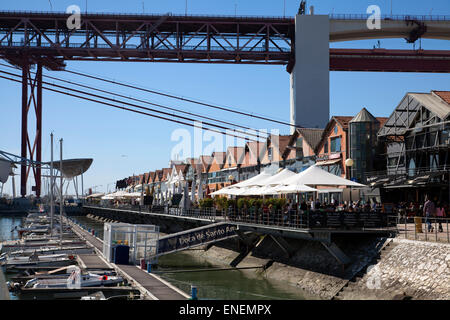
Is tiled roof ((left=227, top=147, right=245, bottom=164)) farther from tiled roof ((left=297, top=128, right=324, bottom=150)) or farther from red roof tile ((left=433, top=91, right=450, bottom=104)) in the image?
red roof tile ((left=433, top=91, right=450, bottom=104))

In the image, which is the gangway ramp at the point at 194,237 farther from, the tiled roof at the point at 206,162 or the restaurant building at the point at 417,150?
the tiled roof at the point at 206,162

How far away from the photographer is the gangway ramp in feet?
101

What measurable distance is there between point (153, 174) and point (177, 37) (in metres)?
68.7

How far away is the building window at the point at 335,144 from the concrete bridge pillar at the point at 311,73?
49.1 ft

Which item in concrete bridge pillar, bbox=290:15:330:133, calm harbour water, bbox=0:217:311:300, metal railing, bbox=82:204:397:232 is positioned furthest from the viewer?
concrete bridge pillar, bbox=290:15:330:133

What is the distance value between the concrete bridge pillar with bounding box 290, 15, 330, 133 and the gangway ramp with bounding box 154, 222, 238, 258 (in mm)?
28654

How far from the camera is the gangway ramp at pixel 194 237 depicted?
101ft

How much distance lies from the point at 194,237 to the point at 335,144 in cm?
1657

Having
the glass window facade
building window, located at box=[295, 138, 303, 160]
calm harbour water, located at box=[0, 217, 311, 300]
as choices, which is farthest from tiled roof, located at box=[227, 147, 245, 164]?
calm harbour water, located at box=[0, 217, 311, 300]

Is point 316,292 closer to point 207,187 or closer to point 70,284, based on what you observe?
point 70,284

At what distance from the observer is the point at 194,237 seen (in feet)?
104

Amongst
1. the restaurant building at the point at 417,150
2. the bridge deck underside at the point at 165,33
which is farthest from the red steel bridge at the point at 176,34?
the restaurant building at the point at 417,150

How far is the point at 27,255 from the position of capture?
3356 cm

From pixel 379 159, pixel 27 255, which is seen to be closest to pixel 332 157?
pixel 379 159
